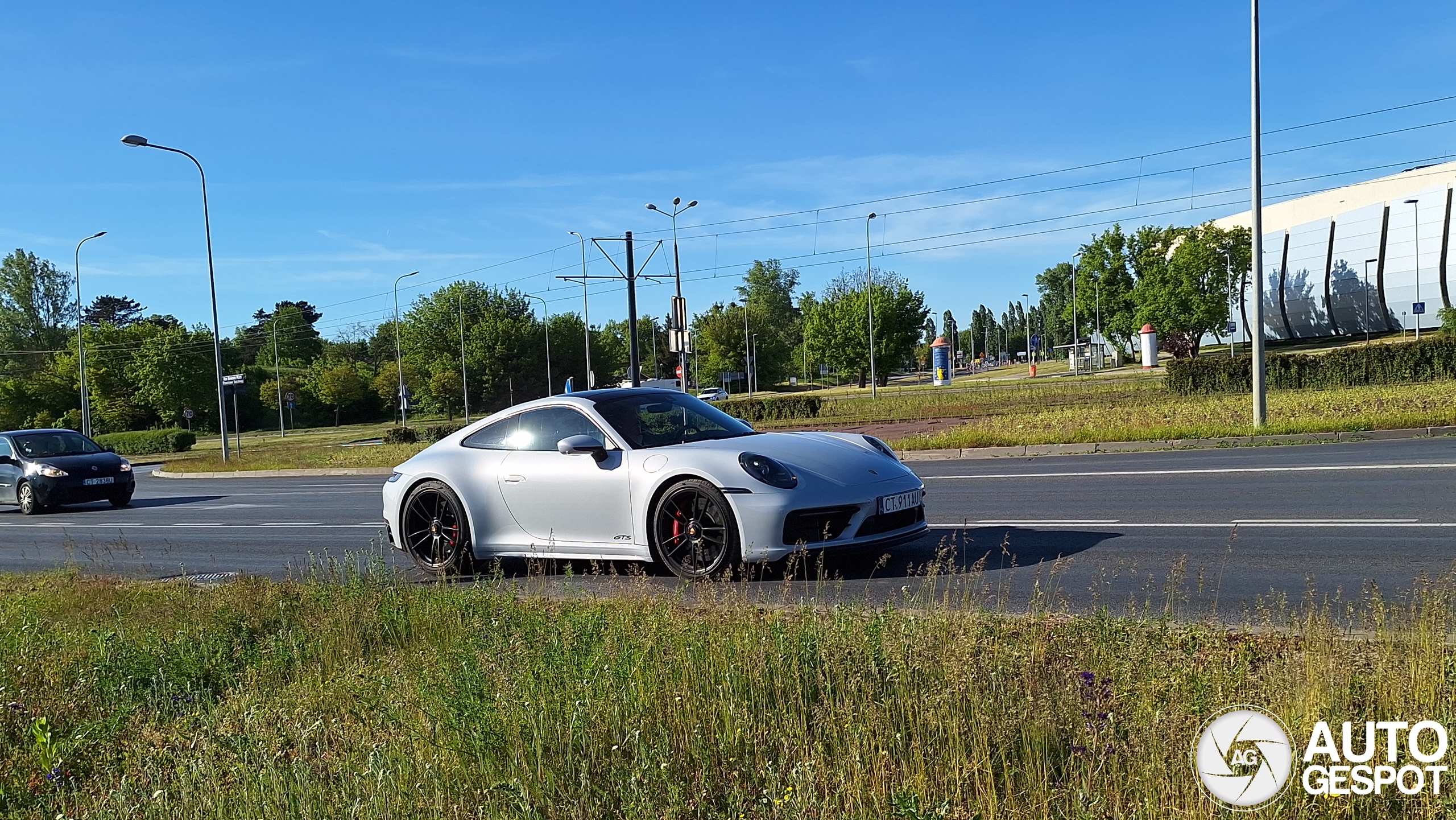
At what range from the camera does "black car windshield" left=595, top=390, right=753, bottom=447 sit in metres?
7.86

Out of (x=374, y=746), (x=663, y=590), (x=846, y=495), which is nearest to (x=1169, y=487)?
(x=846, y=495)

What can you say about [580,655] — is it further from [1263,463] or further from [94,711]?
[1263,463]

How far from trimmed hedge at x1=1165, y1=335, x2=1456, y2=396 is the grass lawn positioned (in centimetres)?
2275

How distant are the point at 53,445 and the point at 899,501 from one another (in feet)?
62.7

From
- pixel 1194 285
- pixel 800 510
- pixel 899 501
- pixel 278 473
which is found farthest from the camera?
pixel 1194 285

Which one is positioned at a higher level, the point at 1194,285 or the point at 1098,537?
the point at 1194,285

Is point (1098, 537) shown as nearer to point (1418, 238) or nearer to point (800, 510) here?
point (800, 510)

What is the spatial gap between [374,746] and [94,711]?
2085 millimetres

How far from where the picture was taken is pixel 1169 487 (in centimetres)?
1161

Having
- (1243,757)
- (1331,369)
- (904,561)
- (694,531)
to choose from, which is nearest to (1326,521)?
(904,561)

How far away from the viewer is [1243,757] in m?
3.28

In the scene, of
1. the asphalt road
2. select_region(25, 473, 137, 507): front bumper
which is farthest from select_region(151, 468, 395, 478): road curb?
the asphalt road

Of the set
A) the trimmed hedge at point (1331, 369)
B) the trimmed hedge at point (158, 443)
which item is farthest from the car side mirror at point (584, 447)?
the trimmed hedge at point (158, 443)

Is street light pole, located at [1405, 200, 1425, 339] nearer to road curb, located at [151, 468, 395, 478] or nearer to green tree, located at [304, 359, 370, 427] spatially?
road curb, located at [151, 468, 395, 478]
